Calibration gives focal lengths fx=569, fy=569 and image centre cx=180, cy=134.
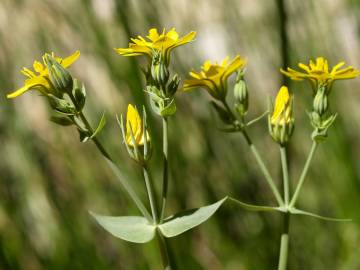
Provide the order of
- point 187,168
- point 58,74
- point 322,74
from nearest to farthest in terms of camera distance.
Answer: point 58,74, point 322,74, point 187,168

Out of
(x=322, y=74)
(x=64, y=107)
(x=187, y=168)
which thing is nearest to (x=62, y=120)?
(x=64, y=107)

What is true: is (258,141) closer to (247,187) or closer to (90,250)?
(247,187)

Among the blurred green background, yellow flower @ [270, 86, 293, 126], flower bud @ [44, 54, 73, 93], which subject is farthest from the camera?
the blurred green background

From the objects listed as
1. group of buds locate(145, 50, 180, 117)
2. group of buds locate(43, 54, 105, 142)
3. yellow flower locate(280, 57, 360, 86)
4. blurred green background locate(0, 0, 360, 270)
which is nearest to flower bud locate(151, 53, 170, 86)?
group of buds locate(145, 50, 180, 117)

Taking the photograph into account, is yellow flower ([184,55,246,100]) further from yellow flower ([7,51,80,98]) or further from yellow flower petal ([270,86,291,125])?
yellow flower ([7,51,80,98])

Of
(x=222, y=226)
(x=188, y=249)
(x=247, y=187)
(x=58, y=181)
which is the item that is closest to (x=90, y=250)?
(x=188, y=249)

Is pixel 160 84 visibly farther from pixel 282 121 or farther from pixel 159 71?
pixel 282 121

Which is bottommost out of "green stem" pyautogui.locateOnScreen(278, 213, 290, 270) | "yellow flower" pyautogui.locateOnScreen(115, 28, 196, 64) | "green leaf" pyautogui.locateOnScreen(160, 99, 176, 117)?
"green stem" pyautogui.locateOnScreen(278, 213, 290, 270)
